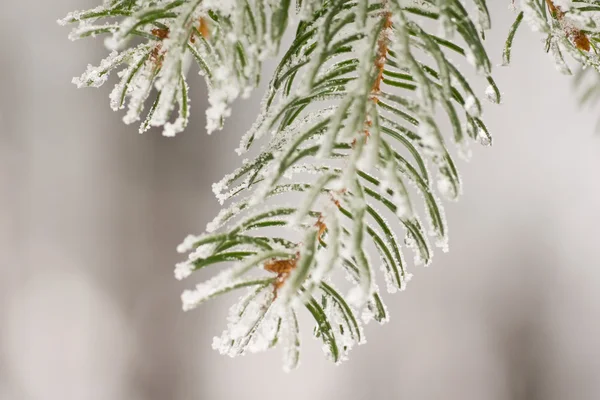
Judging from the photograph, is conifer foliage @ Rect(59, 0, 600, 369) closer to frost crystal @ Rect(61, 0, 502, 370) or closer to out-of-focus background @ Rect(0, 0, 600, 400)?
frost crystal @ Rect(61, 0, 502, 370)

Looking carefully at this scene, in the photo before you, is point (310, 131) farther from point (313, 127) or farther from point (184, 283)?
point (184, 283)

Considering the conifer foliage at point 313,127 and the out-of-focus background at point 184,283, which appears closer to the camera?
the conifer foliage at point 313,127

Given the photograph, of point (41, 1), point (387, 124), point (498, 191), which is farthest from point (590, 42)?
point (41, 1)

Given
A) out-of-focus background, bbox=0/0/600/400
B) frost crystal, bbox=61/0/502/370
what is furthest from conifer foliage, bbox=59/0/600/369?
out-of-focus background, bbox=0/0/600/400

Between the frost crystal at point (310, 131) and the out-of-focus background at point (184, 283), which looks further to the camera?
the out-of-focus background at point (184, 283)

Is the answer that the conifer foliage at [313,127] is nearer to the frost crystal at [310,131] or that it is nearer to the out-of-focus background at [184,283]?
the frost crystal at [310,131]

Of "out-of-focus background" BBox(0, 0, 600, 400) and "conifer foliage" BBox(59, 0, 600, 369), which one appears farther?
"out-of-focus background" BBox(0, 0, 600, 400)

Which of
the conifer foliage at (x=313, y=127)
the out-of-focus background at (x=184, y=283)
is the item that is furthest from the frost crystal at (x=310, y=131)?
the out-of-focus background at (x=184, y=283)

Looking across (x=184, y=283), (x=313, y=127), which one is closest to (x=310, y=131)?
(x=313, y=127)
